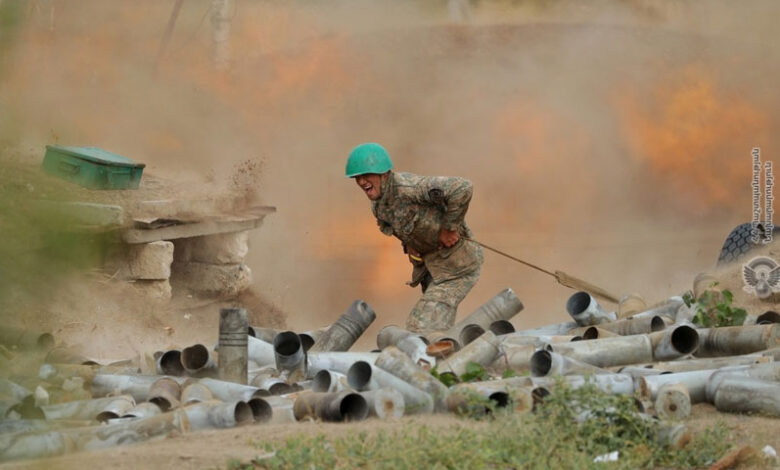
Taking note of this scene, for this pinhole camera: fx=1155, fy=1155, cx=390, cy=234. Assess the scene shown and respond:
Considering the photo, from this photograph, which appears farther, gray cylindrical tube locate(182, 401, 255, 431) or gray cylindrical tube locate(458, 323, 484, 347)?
gray cylindrical tube locate(458, 323, 484, 347)

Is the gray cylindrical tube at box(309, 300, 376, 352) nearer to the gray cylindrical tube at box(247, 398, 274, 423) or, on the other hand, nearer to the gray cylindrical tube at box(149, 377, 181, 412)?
the gray cylindrical tube at box(149, 377, 181, 412)

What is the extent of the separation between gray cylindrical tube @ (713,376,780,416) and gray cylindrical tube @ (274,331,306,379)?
2.82 metres

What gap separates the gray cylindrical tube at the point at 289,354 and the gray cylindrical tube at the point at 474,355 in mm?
971

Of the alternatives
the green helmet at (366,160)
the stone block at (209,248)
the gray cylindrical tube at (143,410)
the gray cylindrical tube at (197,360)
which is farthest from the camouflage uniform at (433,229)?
the stone block at (209,248)

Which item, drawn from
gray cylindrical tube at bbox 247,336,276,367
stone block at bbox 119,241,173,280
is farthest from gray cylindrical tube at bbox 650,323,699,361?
stone block at bbox 119,241,173,280

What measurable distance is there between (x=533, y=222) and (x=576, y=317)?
991 centimetres

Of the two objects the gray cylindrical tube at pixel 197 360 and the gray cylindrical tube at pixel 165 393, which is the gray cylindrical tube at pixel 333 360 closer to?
the gray cylindrical tube at pixel 197 360

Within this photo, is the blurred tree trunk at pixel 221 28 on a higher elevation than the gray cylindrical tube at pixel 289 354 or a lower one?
higher

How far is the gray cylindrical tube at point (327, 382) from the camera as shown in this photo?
6914mm

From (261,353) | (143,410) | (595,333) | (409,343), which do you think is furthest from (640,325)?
(143,410)

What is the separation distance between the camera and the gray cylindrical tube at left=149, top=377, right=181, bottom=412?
7.06 meters

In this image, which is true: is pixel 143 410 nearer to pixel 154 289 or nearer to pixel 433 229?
pixel 433 229

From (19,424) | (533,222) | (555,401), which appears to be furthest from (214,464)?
(533,222)

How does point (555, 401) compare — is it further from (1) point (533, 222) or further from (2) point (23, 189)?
(1) point (533, 222)
